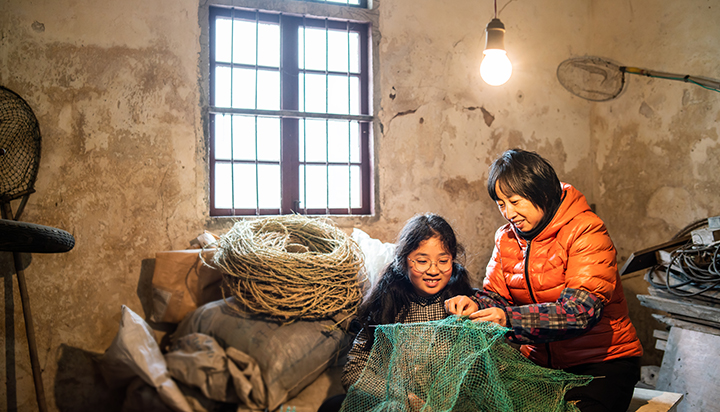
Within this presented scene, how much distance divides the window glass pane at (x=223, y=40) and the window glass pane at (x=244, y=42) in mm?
44

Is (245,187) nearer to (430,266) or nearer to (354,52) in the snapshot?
(354,52)

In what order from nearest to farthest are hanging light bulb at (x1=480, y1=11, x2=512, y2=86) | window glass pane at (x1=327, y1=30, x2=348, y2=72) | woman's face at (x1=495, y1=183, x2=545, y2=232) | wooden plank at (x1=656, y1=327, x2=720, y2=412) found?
woman's face at (x1=495, y1=183, x2=545, y2=232) < wooden plank at (x1=656, y1=327, x2=720, y2=412) < hanging light bulb at (x1=480, y1=11, x2=512, y2=86) < window glass pane at (x1=327, y1=30, x2=348, y2=72)

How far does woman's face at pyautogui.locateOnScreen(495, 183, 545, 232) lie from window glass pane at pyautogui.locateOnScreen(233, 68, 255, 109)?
2.22 metres

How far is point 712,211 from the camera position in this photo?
309 cm

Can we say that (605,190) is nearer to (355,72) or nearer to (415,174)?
(415,174)

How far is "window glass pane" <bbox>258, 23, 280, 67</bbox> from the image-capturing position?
336 cm

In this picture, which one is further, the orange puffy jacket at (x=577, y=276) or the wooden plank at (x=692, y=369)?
the wooden plank at (x=692, y=369)

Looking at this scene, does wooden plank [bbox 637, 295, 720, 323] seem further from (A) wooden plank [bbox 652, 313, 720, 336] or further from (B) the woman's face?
(B) the woman's face

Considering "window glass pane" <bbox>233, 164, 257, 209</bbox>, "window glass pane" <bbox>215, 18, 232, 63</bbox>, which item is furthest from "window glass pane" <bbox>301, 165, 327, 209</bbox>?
"window glass pane" <bbox>215, 18, 232, 63</bbox>

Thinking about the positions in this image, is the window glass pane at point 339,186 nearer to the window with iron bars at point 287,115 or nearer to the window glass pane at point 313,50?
the window with iron bars at point 287,115

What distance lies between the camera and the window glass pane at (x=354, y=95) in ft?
11.6

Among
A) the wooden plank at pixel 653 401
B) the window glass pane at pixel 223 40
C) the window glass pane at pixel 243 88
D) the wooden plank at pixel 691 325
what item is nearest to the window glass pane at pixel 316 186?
the window glass pane at pixel 243 88

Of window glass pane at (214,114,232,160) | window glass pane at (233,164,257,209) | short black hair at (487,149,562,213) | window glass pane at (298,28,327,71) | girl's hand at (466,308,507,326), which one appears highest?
window glass pane at (298,28,327,71)

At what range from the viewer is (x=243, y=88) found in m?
3.31
